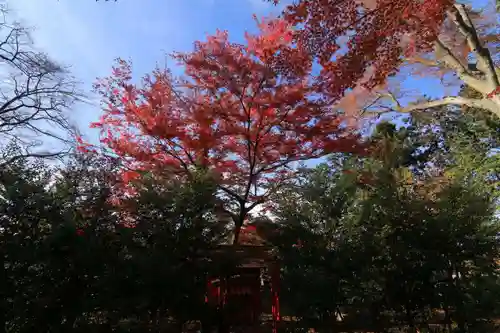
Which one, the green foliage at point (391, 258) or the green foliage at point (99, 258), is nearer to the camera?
the green foliage at point (99, 258)

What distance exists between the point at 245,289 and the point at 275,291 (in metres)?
0.59

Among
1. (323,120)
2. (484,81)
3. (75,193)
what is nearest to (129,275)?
(75,193)

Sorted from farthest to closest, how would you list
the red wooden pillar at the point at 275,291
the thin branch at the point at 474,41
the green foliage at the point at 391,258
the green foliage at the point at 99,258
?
the thin branch at the point at 474,41 → the red wooden pillar at the point at 275,291 → the green foliage at the point at 391,258 → the green foliage at the point at 99,258

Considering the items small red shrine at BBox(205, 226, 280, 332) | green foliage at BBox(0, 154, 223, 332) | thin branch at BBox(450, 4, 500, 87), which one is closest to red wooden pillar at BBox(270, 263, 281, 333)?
small red shrine at BBox(205, 226, 280, 332)

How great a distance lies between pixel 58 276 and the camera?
14.2ft

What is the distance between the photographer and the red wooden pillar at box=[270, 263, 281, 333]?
5.50m

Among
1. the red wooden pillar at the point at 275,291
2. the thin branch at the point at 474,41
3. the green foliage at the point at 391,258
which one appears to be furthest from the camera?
the thin branch at the point at 474,41

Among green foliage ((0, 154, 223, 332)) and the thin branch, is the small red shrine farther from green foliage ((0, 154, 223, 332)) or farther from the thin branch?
the thin branch

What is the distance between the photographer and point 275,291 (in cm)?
560

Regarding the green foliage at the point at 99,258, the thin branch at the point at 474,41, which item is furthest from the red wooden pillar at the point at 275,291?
the thin branch at the point at 474,41

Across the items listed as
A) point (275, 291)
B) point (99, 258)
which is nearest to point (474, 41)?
point (275, 291)

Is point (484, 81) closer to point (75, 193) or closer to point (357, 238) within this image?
point (357, 238)

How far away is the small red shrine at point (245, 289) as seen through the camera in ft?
16.7

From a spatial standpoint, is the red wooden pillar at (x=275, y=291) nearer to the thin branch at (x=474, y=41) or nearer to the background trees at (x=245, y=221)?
the background trees at (x=245, y=221)
